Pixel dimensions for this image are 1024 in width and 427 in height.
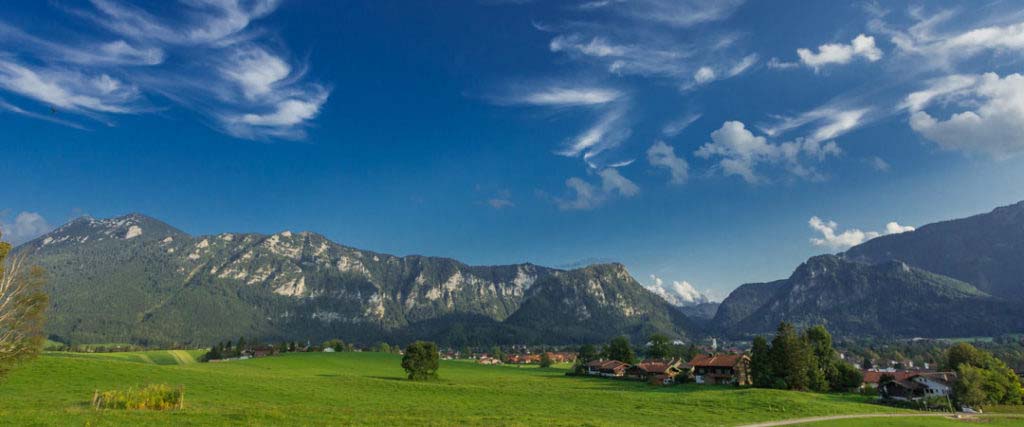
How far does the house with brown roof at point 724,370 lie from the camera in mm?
95438

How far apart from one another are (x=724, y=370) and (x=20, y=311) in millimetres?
105269

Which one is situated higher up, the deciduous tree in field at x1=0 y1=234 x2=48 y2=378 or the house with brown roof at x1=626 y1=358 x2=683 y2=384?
the deciduous tree in field at x1=0 y1=234 x2=48 y2=378

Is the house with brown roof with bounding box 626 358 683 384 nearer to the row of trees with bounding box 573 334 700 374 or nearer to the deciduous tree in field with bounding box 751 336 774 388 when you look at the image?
the row of trees with bounding box 573 334 700 374

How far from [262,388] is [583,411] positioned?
37563mm

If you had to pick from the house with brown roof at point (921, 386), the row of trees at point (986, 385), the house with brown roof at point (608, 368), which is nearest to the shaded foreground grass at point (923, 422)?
the row of trees at point (986, 385)

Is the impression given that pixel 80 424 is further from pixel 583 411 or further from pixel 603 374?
pixel 603 374

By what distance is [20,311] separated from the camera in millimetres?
32688

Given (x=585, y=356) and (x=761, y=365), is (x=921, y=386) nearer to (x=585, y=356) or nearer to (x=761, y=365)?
(x=761, y=365)

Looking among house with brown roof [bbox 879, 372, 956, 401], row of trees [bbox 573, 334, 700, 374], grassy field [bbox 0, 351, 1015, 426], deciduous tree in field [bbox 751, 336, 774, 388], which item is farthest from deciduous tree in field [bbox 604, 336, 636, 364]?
grassy field [bbox 0, 351, 1015, 426]

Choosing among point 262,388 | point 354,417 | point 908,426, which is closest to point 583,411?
point 354,417

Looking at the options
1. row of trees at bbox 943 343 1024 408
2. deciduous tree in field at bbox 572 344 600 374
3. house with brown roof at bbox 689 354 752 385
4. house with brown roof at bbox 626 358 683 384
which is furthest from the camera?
deciduous tree in field at bbox 572 344 600 374

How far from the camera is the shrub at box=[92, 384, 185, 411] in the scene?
103 ft

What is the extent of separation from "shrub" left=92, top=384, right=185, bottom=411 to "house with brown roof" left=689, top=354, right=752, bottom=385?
89.7m

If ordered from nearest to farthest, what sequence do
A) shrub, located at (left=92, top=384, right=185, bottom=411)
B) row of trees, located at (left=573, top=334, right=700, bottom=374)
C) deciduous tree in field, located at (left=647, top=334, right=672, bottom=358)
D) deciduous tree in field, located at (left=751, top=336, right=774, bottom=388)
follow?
shrub, located at (left=92, top=384, right=185, bottom=411) < deciduous tree in field, located at (left=751, top=336, right=774, bottom=388) < row of trees, located at (left=573, top=334, right=700, bottom=374) < deciduous tree in field, located at (left=647, top=334, right=672, bottom=358)
